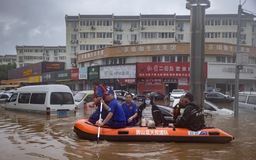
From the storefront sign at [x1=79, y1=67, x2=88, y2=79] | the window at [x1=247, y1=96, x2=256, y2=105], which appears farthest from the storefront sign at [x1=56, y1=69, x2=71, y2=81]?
the window at [x1=247, y1=96, x2=256, y2=105]

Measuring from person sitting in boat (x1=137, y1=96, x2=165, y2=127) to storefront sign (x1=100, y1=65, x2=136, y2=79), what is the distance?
28.2 meters

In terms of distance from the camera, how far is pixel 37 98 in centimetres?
1408

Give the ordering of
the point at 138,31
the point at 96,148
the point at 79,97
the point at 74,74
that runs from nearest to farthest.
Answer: the point at 96,148, the point at 79,97, the point at 74,74, the point at 138,31

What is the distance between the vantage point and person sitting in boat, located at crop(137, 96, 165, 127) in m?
9.01

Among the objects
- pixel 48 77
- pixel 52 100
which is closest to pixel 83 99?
pixel 52 100

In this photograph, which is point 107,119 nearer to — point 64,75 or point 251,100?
point 251,100

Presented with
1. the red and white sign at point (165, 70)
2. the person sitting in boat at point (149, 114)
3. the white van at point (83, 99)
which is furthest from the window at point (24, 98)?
the red and white sign at point (165, 70)

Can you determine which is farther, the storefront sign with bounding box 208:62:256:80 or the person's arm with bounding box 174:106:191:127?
the storefront sign with bounding box 208:62:256:80

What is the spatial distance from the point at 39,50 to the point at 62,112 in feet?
270

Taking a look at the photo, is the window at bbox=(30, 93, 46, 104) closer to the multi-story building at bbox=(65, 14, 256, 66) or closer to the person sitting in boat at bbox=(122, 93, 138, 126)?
the person sitting in boat at bbox=(122, 93, 138, 126)

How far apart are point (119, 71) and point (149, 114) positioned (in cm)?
2920

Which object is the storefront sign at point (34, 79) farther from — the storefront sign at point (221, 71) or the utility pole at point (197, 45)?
the utility pole at point (197, 45)

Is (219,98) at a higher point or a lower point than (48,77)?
lower

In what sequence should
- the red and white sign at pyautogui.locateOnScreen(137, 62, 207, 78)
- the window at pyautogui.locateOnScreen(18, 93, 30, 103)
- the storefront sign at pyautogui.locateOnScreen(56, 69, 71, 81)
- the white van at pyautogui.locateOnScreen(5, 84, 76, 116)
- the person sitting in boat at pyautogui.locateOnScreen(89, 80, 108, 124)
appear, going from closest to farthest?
1. the person sitting in boat at pyautogui.locateOnScreen(89, 80, 108, 124)
2. the white van at pyautogui.locateOnScreen(5, 84, 76, 116)
3. the window at pyautogui.locateOnScreen(18, 93, 30, 103)
4. the red and white sign at pyautogui.locateOnScreen(137, 62, 207, 78)
5. the storefront sign at pyautogui.locateOnScreen(56, 69, 71, 81)
